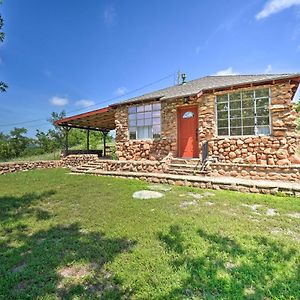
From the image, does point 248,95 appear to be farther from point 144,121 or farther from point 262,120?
point 144,121

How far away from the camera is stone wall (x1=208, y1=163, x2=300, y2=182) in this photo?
700 cm

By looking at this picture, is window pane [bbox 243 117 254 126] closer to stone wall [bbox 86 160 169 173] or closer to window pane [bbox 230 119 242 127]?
window pane [bbox 230 119 242 127]

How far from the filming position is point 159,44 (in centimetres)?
1662

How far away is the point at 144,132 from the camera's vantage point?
11.7 metres

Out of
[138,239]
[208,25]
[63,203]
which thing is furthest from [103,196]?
[208,25]

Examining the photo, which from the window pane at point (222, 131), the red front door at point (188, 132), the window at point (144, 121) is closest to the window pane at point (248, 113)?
the window pane at point (222, 131)

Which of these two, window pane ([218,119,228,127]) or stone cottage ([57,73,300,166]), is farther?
window pane ([218,119,228,127])

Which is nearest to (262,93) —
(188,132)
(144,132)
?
(188,132)

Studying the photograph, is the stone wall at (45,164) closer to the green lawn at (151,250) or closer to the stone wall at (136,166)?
the stone wall at (136,166)

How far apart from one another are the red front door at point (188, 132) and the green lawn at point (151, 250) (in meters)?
5.04

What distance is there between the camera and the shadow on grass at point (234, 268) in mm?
2174

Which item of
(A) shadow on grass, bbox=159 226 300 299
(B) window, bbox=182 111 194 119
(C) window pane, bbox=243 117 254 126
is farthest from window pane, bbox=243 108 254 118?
(A) shadow on grass, bbox=159 226 300 299

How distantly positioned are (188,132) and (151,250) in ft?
26.5

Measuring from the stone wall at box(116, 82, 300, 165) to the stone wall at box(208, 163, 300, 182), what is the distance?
1052mm
